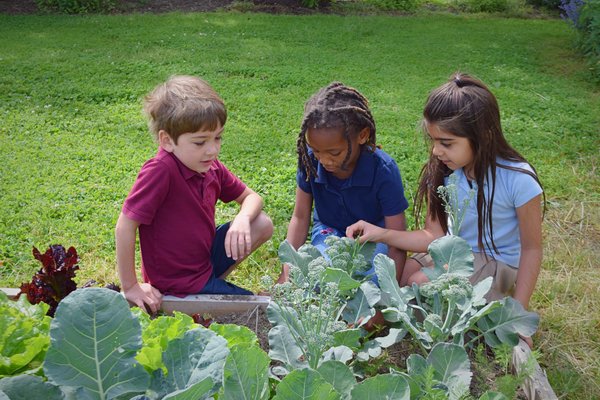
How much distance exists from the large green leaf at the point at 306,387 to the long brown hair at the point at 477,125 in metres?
1.47

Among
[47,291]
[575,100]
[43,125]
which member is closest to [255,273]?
[47,291]

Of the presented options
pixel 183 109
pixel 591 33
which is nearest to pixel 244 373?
pixel 183 109

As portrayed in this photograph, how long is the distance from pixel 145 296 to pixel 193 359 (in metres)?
1.03

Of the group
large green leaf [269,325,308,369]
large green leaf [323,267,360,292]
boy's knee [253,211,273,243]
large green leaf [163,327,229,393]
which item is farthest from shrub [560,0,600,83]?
large green leaf [163,327,229,393]

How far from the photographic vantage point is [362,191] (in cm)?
298

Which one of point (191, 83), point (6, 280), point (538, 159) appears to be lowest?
point (6, 280)

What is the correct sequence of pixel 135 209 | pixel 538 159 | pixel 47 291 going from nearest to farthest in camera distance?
pixel 47 291, pixel 135 209, pixel 538 159

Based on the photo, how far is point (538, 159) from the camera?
15.7 feet

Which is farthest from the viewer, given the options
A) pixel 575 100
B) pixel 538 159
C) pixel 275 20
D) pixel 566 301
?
pixel 275 20

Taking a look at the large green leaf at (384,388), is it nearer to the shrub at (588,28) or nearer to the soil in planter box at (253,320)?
the soil in planter box at (253,320)

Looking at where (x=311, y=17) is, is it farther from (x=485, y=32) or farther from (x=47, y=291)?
(x=47, y=291)

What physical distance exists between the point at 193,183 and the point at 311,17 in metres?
7.80

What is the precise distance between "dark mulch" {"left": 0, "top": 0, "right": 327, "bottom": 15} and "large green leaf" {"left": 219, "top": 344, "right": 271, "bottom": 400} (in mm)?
9448

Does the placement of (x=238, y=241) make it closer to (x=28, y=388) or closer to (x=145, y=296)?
(x=145, y=296)
